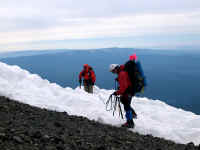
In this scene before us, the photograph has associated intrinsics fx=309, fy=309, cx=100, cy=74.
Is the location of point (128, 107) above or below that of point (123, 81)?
below

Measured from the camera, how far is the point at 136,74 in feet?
30.7

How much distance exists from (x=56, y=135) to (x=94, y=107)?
6330 millimetres

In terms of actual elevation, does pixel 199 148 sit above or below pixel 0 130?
below

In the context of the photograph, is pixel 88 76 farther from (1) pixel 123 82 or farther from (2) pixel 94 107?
(1) pixel 123 82

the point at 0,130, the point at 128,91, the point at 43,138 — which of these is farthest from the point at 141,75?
the point at 0,130

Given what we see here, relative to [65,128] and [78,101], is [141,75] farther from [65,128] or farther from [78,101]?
[78,101]

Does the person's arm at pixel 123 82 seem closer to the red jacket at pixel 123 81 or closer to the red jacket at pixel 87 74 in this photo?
the red jacket at pixel 123 81

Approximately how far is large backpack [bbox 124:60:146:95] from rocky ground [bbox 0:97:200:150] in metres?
1.52

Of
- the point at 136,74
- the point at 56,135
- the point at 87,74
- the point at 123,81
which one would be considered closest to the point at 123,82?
the point at 123,81

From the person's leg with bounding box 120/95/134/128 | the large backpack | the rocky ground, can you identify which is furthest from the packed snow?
the large backpack

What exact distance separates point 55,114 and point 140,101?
1197cm

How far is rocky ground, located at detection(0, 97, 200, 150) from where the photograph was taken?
611 centimetres

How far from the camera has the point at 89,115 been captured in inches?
462

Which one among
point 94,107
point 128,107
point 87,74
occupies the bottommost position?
point 94,107
